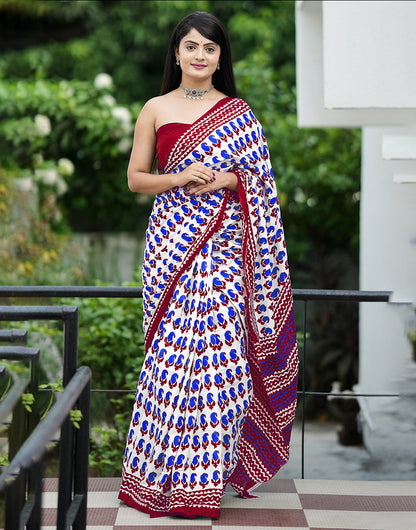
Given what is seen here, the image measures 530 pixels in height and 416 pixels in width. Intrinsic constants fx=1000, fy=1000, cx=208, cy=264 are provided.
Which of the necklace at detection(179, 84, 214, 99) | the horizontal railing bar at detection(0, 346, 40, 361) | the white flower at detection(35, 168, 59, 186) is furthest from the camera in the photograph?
the white flower at detection(35, 168, 59, 186)

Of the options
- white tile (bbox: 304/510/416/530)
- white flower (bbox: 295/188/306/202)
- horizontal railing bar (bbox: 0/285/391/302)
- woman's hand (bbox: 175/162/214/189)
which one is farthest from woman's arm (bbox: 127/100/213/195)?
white flower (bbox: 295/188/306/202)

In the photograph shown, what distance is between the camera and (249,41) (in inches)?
468

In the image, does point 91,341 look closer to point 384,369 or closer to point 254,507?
point 254,507

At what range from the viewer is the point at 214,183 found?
3131 millimetres

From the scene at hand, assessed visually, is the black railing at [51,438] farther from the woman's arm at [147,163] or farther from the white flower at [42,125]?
the white flower at [42,125]

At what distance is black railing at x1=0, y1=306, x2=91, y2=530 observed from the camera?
170cm

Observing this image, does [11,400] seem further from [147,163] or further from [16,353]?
[147,163]

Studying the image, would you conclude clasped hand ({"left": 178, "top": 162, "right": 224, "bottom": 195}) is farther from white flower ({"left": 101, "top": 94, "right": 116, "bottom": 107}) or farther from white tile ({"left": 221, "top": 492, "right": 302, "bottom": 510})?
white flower ({"left": 101, "top": 94, "right": 116, "bottom": 107})

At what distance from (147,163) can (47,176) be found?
18.3 ft

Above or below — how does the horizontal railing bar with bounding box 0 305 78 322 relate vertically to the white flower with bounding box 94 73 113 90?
below

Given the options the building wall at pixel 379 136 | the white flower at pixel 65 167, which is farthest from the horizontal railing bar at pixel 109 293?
the white flower at pixel 65 167

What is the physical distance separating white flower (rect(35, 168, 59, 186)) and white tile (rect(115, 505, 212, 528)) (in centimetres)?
588

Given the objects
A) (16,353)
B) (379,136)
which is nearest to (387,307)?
(379,136)

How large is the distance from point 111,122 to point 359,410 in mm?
4325
